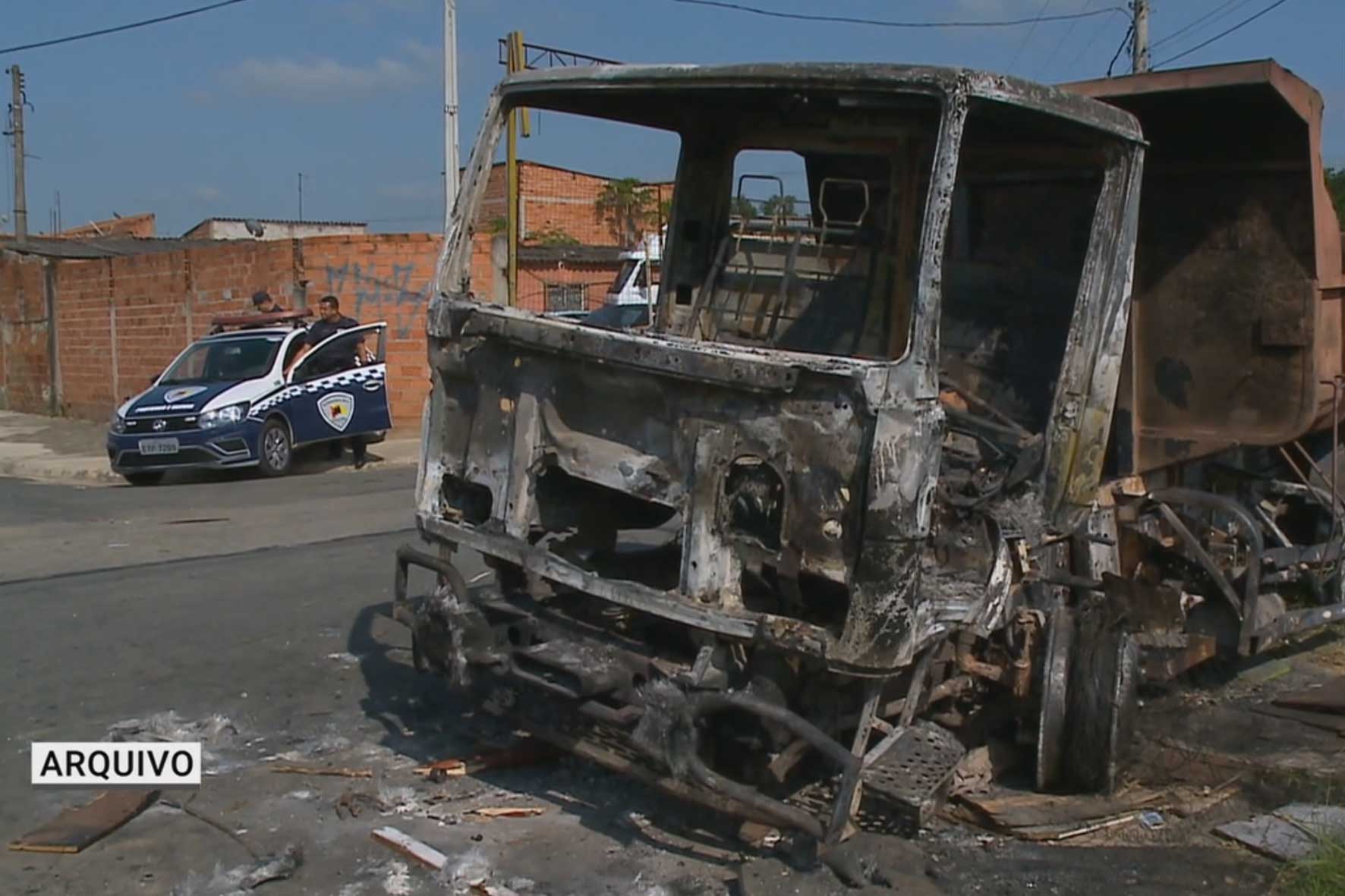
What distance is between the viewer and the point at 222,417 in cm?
1428

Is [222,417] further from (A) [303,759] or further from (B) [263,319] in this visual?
(A) [303,759]

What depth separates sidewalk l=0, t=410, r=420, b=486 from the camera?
16000mm

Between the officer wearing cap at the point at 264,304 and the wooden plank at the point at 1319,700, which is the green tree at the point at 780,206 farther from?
the officer wearing cap at the point at 264,304

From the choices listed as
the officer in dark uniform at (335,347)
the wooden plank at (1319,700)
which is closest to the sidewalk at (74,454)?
the officer in dark uniform at (335,347)

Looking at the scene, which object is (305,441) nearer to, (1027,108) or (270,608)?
(270,608)

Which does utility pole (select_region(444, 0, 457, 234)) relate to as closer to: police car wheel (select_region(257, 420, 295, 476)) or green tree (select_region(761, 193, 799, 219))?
police car wheel (select_region(257, 420, 295, 476))

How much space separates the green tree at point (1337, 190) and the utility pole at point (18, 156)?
33558 millimetres

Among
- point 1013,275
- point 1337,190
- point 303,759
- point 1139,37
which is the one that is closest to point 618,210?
point 1139,37

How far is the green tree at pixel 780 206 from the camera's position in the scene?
5523mm

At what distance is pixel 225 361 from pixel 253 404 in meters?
0.99

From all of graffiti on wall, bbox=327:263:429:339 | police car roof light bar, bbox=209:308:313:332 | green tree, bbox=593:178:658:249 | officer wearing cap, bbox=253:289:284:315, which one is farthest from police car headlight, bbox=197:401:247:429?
green tree, bbox=593:178:658:249

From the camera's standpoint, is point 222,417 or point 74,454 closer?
point 222,417

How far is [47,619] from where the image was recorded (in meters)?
7.36

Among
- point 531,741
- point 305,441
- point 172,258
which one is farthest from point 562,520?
point 172,258
